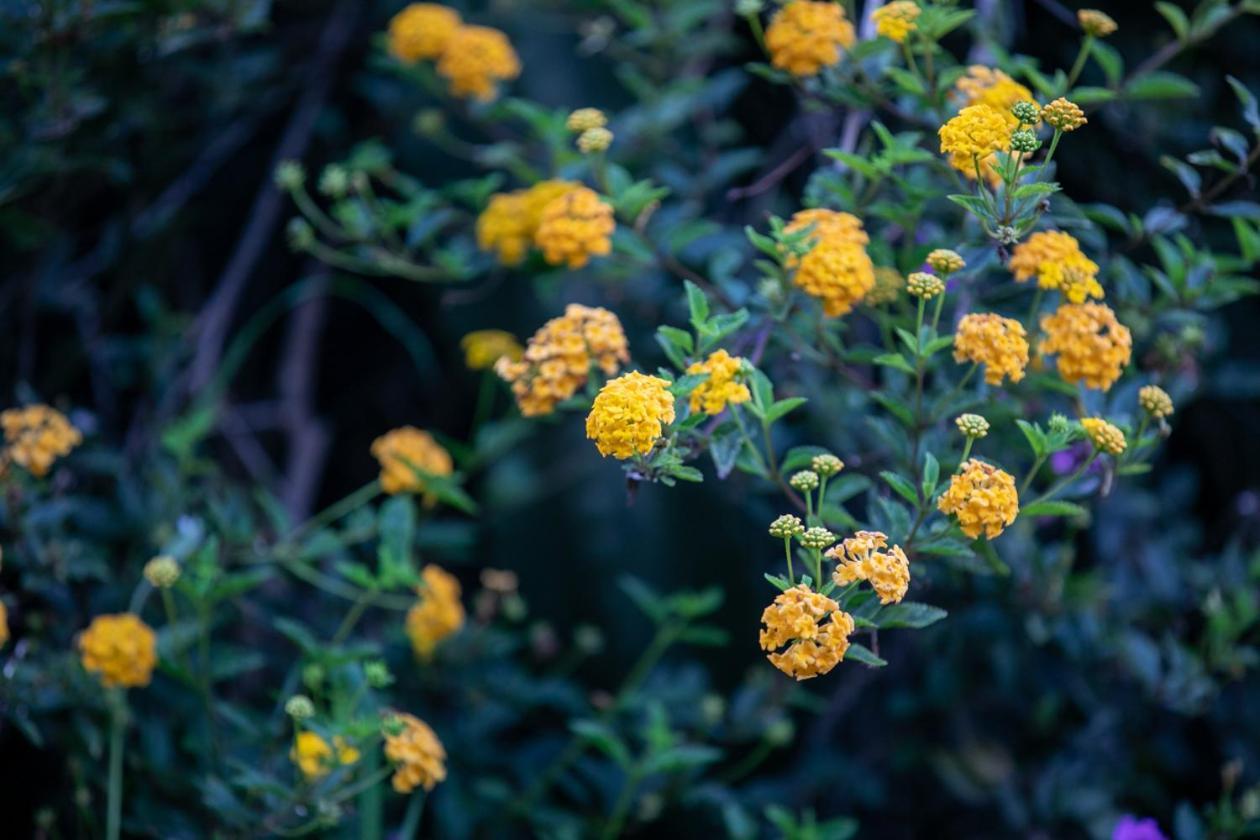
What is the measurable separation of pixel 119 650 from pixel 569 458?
3.45ft

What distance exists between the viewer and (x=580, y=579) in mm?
2346

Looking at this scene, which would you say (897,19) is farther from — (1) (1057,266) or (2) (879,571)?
(2) (879,571)

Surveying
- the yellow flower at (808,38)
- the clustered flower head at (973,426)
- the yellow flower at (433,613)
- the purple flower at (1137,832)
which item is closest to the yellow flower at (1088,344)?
the clustered flower head at (973,426)

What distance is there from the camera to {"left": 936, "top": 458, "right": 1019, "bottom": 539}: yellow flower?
1.11 m

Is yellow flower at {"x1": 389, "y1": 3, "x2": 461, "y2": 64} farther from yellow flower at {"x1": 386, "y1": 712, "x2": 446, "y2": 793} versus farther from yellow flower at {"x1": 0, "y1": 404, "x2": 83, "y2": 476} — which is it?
yellow flower at {"x1": 386, "y1": 712, "x2": 446, "y2": 793}

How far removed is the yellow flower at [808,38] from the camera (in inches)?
56.4

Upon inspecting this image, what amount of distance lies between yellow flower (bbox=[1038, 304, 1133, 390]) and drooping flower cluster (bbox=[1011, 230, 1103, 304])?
0.02 meters

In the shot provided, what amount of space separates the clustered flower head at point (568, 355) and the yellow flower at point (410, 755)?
0.38 meters

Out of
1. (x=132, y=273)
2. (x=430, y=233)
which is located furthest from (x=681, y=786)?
(x=132, y=273)

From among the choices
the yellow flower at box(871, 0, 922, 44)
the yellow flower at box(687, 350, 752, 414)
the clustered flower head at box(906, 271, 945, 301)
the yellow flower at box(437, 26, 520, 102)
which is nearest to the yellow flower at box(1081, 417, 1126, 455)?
the clustered flower head at box(906, 271, 945, 301)

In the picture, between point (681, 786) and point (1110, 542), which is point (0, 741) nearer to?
point (681, 786)

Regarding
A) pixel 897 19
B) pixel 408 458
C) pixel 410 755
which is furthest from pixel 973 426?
pixel 408 458

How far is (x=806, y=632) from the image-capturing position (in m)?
1.03

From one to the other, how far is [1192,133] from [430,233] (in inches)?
51.1
